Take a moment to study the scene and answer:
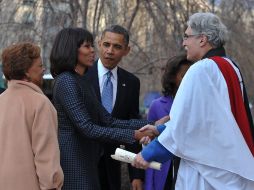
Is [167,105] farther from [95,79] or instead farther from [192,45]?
[192,45]

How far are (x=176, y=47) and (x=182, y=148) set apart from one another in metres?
7.48

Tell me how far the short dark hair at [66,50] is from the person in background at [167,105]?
0.91m

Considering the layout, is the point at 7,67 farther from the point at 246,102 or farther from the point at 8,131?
the point at 246,102

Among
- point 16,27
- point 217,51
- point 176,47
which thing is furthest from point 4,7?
point 217,51

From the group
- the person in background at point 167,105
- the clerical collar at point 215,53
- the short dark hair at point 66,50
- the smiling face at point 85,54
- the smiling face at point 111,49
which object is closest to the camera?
the clerical collar at point 215,53

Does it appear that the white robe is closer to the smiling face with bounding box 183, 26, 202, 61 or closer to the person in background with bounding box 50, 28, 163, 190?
the smiling face with bounding box 183, 26, 202, 61

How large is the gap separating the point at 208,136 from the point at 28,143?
1132 millimetres

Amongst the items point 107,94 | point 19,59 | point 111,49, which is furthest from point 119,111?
point 19,59

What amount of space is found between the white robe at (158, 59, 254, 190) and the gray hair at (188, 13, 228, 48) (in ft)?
1.01

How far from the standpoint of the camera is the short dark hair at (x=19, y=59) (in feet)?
13.3

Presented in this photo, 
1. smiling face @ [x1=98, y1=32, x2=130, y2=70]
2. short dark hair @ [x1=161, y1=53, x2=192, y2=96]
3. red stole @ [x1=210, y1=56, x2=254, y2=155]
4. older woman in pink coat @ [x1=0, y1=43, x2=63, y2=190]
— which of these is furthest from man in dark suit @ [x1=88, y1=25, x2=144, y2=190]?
red stole @ [x1=210, y1=56, x2=254, y2=155]

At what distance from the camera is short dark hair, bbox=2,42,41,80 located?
4059 mm

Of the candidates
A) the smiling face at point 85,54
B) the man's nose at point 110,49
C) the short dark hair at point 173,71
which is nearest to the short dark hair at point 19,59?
the smiling face at point 85,54

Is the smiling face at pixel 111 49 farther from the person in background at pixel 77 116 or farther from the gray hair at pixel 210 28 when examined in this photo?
the gray hair at pixel 210 28
